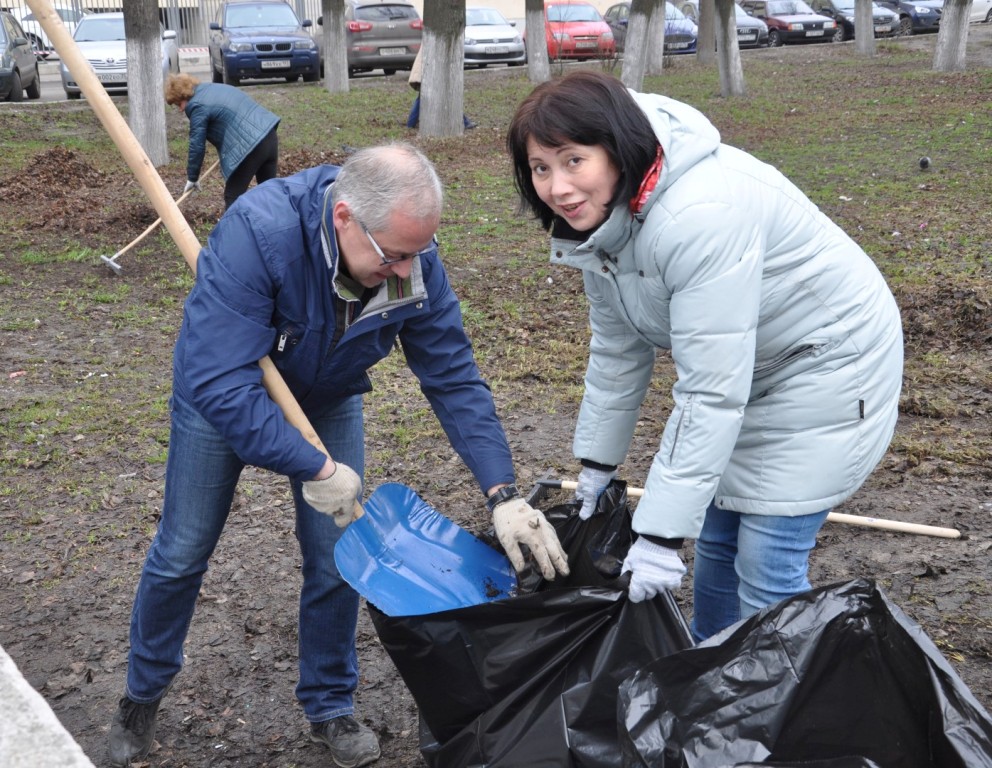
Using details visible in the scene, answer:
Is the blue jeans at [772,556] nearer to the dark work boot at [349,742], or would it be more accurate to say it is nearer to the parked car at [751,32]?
the dark work boot at [349,742]

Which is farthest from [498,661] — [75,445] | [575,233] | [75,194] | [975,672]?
[75,194]

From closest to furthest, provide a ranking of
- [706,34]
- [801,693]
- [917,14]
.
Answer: [801,693]
[706,34]
[917,14]

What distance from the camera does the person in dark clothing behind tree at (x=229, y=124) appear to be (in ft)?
23.6

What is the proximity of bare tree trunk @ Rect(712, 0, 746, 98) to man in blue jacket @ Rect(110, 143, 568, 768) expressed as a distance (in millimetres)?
12062

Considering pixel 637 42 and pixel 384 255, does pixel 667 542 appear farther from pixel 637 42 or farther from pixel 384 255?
pixel 637 42

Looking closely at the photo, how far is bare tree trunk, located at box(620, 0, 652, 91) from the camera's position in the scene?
11977 mm

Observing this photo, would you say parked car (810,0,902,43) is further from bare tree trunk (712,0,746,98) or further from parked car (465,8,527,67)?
bare tree trunk (712,0,746,98)

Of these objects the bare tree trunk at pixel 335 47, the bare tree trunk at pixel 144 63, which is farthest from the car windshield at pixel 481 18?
the bare tree trunk at pixel 144 63

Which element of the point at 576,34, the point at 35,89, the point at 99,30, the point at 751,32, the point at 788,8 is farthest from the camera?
the point at 788,8

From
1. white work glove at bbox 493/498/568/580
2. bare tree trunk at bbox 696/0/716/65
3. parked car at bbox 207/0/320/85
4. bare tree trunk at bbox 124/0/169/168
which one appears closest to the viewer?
white work glove at bbox 493/498/568/580

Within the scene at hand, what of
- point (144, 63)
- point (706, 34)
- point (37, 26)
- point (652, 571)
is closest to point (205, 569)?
point (652, 571)

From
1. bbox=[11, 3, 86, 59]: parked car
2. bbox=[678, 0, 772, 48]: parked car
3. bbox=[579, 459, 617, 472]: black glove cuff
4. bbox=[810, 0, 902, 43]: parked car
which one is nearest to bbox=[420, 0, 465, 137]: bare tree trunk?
bbox=[579, 459, 617, 472]: black glove cuff

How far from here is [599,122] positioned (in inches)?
72.3

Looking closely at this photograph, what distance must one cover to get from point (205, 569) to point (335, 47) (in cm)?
1360
